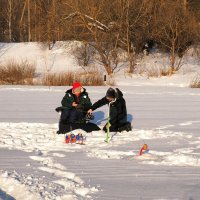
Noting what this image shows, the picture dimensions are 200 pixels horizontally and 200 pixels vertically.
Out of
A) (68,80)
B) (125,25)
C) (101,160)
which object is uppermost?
(125,25)

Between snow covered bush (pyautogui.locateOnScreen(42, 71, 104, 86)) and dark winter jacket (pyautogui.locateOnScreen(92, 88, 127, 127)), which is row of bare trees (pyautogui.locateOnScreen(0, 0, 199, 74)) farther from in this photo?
dark winter jacket (pyautogui.locateOnScreen(92, 88, 127, 127))

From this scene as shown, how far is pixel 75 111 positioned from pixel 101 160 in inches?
96.2

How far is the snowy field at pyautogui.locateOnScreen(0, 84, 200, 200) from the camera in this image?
15.3 feet

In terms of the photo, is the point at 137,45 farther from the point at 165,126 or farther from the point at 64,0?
the point at 165,126

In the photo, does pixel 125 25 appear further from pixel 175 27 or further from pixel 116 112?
pixel 116 112

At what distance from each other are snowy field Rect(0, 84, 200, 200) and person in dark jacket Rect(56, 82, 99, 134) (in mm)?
261

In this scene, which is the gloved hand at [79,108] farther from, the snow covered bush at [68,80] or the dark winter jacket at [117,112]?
the snow covered bush at [68,80]

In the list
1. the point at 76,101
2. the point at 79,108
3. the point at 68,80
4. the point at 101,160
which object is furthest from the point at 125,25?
the point at 101,160

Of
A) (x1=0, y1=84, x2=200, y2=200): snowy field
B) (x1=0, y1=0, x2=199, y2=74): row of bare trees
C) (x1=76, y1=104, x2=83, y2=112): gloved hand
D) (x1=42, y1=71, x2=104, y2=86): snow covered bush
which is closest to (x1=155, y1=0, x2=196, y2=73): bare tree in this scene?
(x1=0, y1=0, x2=199, y2=74): row of bare trees

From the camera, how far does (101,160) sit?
6.16m

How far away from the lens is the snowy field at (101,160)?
465cm

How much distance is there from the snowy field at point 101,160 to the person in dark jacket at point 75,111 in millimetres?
261

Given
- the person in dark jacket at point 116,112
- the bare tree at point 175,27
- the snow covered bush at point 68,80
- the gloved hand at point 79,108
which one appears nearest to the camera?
the person in dark jacket at point 116,112

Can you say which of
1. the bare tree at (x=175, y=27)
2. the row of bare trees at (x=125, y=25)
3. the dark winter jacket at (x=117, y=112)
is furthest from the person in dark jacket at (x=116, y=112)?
the bare tree at (x=175, y=27)
